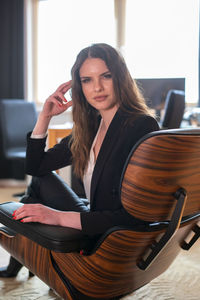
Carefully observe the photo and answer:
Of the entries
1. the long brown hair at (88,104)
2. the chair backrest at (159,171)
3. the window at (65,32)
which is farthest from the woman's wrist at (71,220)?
the window at (65,32)

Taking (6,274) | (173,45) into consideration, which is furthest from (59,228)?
(173,45)

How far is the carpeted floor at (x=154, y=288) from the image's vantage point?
184 centimetres

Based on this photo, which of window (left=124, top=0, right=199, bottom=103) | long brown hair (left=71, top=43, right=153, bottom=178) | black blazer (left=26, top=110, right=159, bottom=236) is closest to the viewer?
black blazer (left=26, top=110, right=159, bottom=236)

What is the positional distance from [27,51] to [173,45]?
2.12 m

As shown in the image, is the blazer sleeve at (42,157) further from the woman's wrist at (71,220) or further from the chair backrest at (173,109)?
the chair backrest at (173,109)

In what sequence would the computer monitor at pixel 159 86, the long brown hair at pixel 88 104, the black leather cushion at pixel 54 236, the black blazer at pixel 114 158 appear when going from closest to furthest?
the black leather cushion at pixel 54 236
the black blazer at pixel 114 158
the long brown hair at pixel 88 104
the computer monitor at pixel 159 86

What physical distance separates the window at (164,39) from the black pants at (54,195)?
3.26 metres

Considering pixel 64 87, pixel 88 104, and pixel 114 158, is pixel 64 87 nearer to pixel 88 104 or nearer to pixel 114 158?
pixel 88 104

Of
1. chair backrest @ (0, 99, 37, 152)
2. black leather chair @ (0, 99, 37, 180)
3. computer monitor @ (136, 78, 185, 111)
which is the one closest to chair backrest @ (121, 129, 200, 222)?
computer monitor @ (136, 78, 185, 111)

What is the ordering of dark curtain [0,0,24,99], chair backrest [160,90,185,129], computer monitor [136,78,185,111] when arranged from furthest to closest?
1. dark curtain [0,0,24,99]
2. computer monitor [136,78,185,111]
3. chair backrest [160,90,185,129]

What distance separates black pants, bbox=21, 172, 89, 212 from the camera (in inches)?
63.4

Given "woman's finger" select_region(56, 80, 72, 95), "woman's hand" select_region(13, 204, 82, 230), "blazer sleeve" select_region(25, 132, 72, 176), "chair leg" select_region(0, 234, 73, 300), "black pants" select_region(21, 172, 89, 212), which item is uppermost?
"woman's finger" select_region(56, 80, 72, 95)

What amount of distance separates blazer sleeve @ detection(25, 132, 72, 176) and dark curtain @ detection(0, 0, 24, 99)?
12.1 feet

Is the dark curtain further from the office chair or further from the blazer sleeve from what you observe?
the office chair
